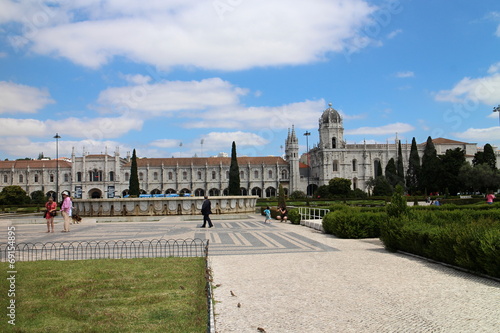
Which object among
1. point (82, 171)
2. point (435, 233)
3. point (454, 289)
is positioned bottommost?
point (454, 289)

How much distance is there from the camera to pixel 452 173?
49.5 m

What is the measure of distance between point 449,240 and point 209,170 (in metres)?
61.7

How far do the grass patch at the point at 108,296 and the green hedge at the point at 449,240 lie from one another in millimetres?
4365

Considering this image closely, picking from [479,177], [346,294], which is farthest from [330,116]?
[346,294]

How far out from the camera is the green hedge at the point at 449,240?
6.63m

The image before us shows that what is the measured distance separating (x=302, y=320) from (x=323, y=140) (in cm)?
6463

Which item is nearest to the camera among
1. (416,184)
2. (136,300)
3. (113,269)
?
(136,300)

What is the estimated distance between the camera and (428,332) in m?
4.25

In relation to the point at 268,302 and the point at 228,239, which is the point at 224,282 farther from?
the point at 228,239

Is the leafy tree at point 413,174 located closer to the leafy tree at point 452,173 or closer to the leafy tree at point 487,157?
the leafy tree at point 452,173

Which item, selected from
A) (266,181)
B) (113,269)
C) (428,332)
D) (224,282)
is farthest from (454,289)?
(266,181)

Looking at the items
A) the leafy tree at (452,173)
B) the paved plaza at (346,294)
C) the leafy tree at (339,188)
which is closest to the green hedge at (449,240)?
the paved plaza at (346,294)

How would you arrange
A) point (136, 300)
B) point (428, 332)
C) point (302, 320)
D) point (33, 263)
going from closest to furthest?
point (428, 332) < point (302, 320) < point (136, 300) < point (33, 263)

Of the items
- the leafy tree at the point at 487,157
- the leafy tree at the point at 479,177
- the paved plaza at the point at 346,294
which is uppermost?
the leafy tree at the point at 487,157
